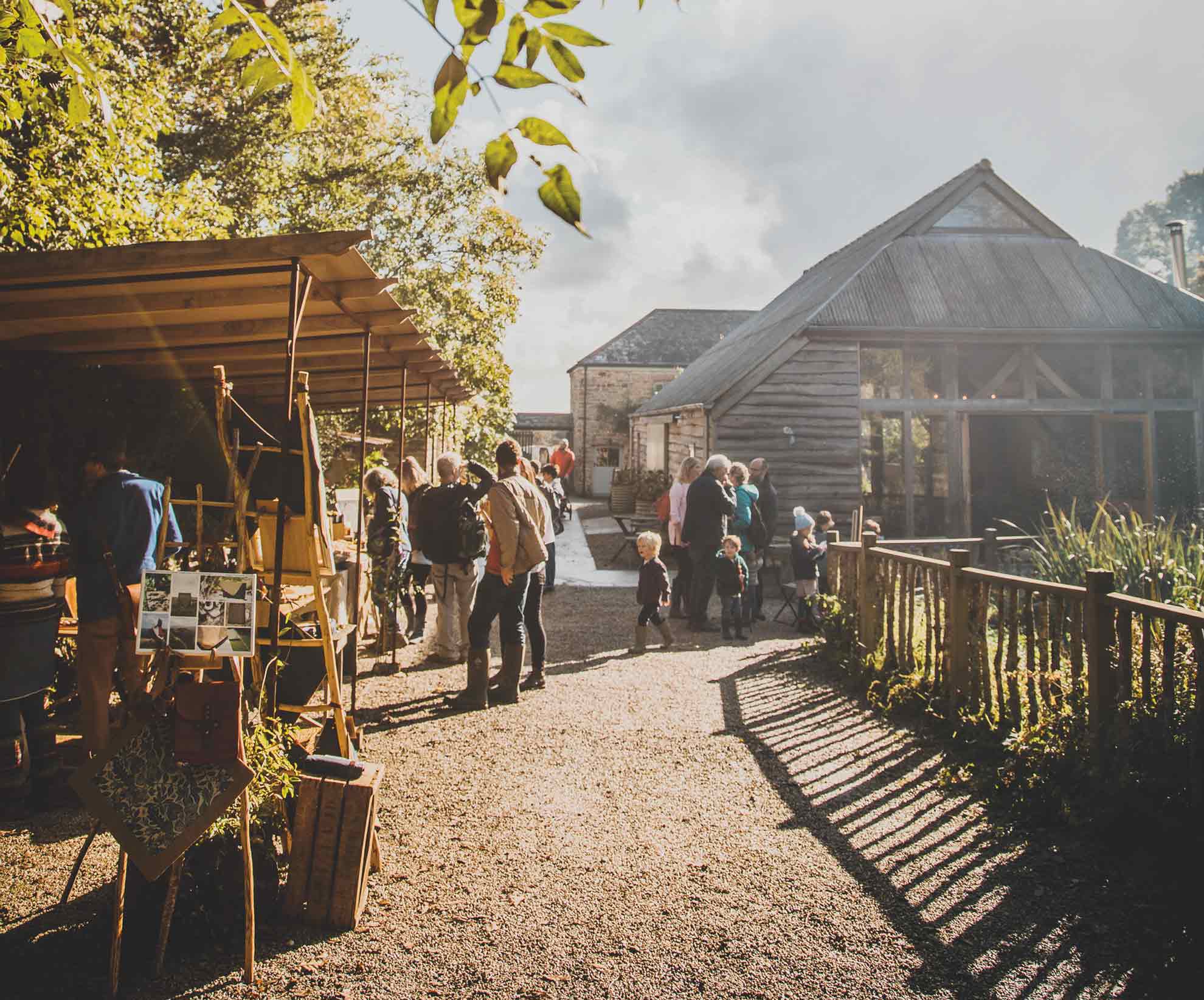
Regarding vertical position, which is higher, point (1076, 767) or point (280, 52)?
point (280, 52)

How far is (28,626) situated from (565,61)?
3.92 m

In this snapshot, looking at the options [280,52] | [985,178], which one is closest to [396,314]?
[280,52]

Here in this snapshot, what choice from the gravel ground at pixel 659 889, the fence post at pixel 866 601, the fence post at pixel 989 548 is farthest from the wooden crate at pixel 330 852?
the fence post at pixel 989 548

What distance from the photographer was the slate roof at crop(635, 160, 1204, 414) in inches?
573

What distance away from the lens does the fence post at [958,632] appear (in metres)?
5.71

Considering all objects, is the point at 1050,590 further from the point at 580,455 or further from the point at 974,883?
the point at 580,455

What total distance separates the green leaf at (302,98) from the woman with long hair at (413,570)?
5105 millimetres

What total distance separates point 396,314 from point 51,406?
4.28 metres

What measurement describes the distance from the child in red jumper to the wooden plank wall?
21.7 ft

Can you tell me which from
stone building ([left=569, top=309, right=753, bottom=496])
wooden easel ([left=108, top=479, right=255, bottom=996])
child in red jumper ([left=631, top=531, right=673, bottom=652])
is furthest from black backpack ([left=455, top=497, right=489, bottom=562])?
stone building ([left=569, top=309, right=753, bottom=496])

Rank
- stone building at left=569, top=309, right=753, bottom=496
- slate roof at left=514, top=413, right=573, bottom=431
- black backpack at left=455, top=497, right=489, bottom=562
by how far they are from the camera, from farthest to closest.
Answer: slate roof at left=514, top=413, right=573, bottom=431 → stone building at left=569, top=309, right=753, bottom=496 → black backpack at left=455, top=497, right=489, bottom=562

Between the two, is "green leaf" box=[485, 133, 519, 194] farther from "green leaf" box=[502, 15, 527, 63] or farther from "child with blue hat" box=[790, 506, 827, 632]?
"child with blue hat" box=[790, 506, 827, 632]

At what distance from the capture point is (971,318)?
1463 cm

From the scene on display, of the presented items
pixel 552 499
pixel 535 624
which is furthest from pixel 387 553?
pixel 552 499
